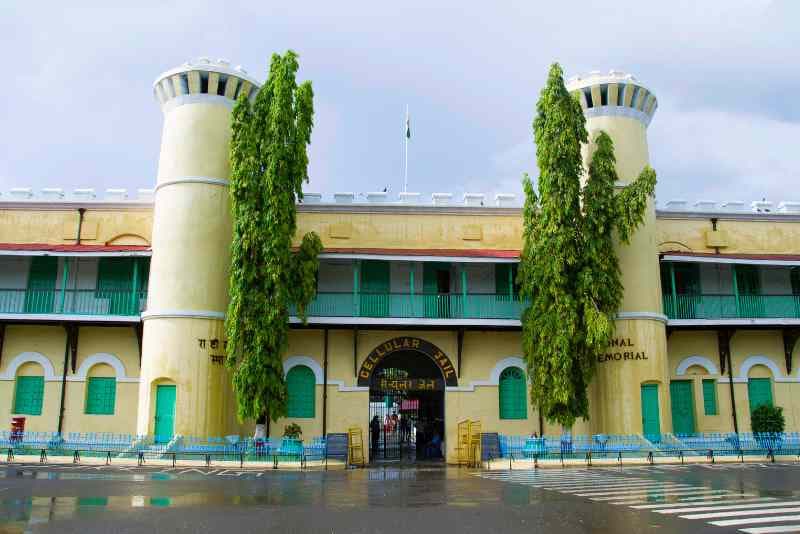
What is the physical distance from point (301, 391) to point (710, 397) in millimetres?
13613

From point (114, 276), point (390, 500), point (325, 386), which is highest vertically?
point (114, 276)

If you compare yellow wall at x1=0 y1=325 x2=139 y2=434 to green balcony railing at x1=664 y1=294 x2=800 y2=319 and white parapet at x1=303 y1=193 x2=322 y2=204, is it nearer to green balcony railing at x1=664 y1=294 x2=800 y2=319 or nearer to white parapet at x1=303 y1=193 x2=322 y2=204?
white parapet at x1=303 y1=193 x2=322 y2=204

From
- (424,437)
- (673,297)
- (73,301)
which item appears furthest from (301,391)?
(673,297)

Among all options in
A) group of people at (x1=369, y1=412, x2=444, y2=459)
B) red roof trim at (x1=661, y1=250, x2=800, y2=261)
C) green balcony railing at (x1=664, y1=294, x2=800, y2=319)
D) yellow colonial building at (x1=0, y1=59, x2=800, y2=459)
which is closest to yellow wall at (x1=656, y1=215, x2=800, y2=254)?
yellow colonial building at (x1=0, y1=59, x2=800, y2=459)

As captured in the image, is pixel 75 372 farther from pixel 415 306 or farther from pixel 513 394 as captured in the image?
pixel 513 394

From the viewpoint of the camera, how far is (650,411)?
21.7m

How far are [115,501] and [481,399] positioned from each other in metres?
13.5

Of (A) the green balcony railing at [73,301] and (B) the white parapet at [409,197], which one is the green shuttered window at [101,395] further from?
(B) the white parapet at [409,197]

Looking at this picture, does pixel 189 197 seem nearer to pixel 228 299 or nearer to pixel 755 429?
pixel 228 299

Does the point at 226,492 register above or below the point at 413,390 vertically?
below

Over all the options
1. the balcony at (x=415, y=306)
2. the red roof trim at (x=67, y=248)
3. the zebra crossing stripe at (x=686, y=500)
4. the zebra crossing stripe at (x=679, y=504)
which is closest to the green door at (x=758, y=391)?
the balcony at (x=415, y=306)

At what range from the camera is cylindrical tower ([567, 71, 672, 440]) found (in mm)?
21484

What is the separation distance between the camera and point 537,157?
21.8 metres

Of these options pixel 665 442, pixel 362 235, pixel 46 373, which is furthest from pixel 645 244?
pixel 46 373
